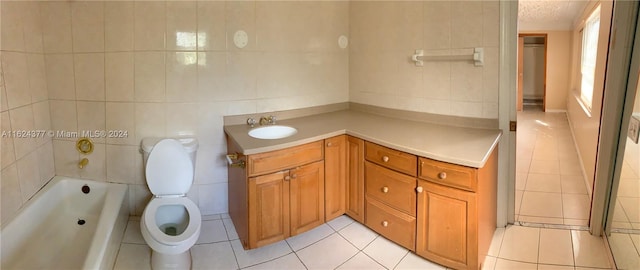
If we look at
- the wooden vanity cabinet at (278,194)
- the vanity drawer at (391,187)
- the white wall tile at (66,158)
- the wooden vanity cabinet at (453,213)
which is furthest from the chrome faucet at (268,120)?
the white wall tile at (66,158)

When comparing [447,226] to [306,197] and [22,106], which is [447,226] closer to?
[306,197]

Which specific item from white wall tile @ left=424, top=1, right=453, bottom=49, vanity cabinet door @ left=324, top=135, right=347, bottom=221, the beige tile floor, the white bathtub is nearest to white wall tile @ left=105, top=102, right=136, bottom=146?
the white bathtub

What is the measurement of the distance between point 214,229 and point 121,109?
109cm

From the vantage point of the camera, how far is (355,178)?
2436mm

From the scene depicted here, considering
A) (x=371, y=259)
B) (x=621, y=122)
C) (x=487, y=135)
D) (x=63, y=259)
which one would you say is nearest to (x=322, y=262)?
(x=371, y=259)

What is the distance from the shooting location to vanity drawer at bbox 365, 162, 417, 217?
6.66 ft

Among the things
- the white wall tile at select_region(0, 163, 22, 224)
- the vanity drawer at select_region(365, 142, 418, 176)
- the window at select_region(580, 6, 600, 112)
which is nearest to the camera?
the white wall tile at select_region(0, 163, 22, 224)

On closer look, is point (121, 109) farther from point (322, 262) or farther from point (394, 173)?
point (394, 173)

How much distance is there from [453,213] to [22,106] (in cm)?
267

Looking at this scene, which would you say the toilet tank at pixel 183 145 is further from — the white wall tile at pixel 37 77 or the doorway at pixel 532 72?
the doorway at pixel 532 72

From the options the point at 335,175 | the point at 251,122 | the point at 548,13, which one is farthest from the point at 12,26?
the point at 548,13

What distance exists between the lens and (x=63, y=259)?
6.71 feet

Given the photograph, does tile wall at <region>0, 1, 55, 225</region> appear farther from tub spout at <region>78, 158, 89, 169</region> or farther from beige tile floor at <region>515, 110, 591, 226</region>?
beige tile floor at <region>515, 110, 591, 226</region>

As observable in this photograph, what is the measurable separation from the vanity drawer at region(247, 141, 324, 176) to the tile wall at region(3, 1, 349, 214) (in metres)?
0.67
